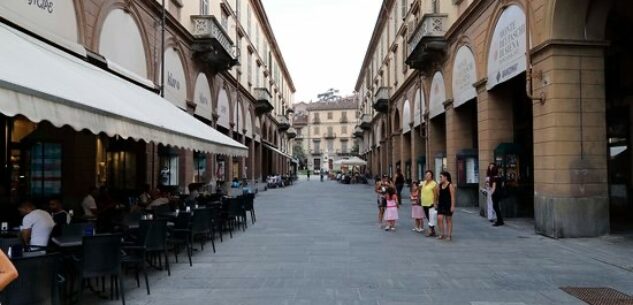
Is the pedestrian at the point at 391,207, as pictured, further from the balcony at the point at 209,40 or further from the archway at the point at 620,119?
the balcony at the point at 209,40

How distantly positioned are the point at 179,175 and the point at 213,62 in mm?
5424

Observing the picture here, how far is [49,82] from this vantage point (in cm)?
545

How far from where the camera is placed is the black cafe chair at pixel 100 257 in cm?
560

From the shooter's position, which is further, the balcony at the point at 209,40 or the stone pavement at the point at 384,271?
the balcony at the point at 209,40

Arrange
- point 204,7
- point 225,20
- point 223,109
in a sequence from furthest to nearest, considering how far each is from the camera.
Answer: point 225,20, point 223,109, point 204,7

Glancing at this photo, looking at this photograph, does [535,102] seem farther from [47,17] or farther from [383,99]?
[383,99]

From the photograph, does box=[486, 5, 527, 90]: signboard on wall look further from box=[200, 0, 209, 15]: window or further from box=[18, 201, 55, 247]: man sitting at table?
box=[200, 0, 209, 15]: window

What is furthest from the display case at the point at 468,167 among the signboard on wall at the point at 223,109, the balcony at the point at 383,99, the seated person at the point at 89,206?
the balcony at the point at 383,99

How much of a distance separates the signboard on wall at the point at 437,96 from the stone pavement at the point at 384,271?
31.3ft

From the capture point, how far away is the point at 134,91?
10148 mm

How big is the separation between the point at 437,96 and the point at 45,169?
1521cm

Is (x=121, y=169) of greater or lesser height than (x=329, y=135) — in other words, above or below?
below

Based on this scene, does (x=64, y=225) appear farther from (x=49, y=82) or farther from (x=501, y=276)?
(x=501, y=276)

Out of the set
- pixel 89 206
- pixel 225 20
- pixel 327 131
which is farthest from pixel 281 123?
pixel 327 131
